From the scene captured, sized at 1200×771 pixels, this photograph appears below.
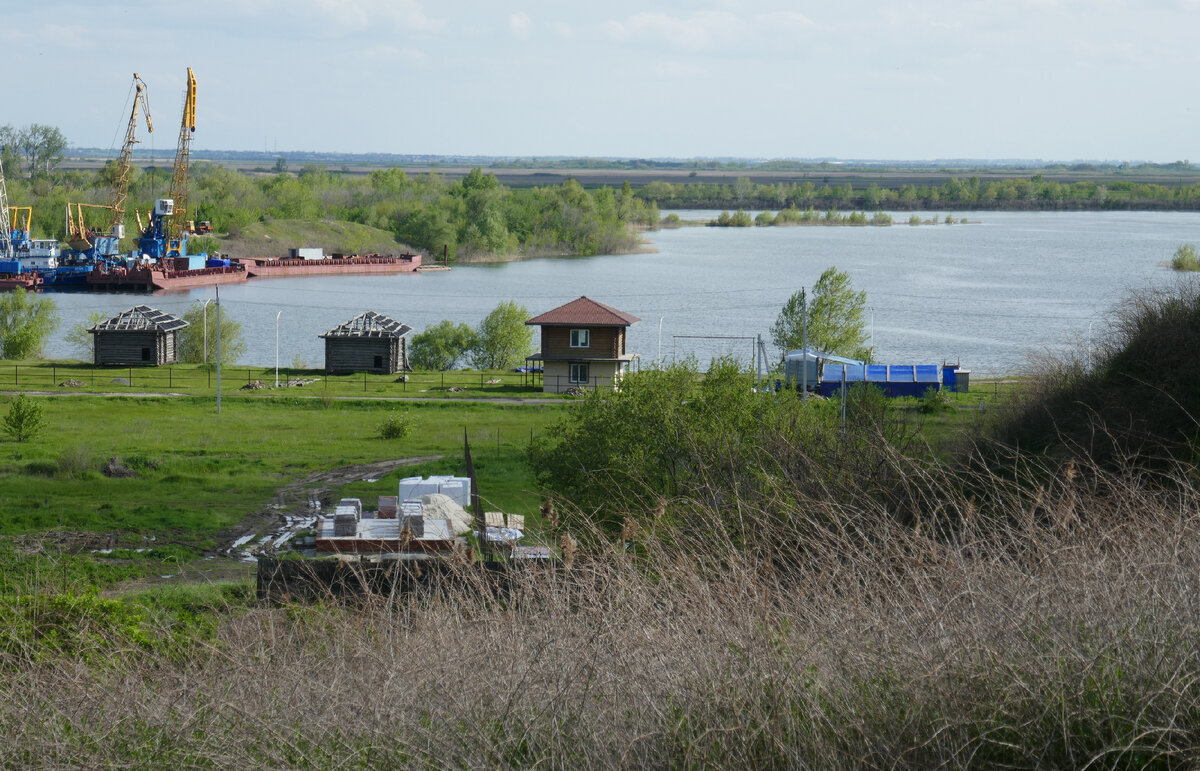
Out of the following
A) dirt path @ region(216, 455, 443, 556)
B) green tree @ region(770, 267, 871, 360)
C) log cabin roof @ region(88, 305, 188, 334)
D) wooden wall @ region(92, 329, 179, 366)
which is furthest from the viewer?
wooden wall @ region(92, 329, 179, 366)

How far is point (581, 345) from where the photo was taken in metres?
A: 36.4

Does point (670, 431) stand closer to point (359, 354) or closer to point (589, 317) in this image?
point (589, 317)

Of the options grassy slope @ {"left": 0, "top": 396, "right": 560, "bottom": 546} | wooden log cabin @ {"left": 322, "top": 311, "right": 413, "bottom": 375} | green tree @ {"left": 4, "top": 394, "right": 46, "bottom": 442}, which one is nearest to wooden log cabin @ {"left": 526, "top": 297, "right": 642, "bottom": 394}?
grassy slope @ {"left": 0, "top": 396, "right": 560, "bottom": 546}

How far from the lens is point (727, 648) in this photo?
439cm

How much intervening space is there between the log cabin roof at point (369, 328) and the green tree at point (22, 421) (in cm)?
1476

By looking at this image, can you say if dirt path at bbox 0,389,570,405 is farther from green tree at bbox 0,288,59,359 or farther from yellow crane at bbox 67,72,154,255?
yellow crane at bbox 67,72,154,255

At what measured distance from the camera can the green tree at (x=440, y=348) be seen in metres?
45.7

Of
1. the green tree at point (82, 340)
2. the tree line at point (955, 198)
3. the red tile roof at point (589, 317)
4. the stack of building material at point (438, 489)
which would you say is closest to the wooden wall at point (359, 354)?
the red tile roof at point (589, 317)

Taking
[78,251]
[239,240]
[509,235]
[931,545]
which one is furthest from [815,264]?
[931,545]

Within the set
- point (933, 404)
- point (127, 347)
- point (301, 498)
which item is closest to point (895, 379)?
point (933, 404)

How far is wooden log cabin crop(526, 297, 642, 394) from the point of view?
36.0 m

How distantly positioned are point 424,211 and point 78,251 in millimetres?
27984

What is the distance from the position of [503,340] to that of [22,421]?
21.4 meters

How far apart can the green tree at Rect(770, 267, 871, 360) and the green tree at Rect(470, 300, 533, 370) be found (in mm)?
9771
